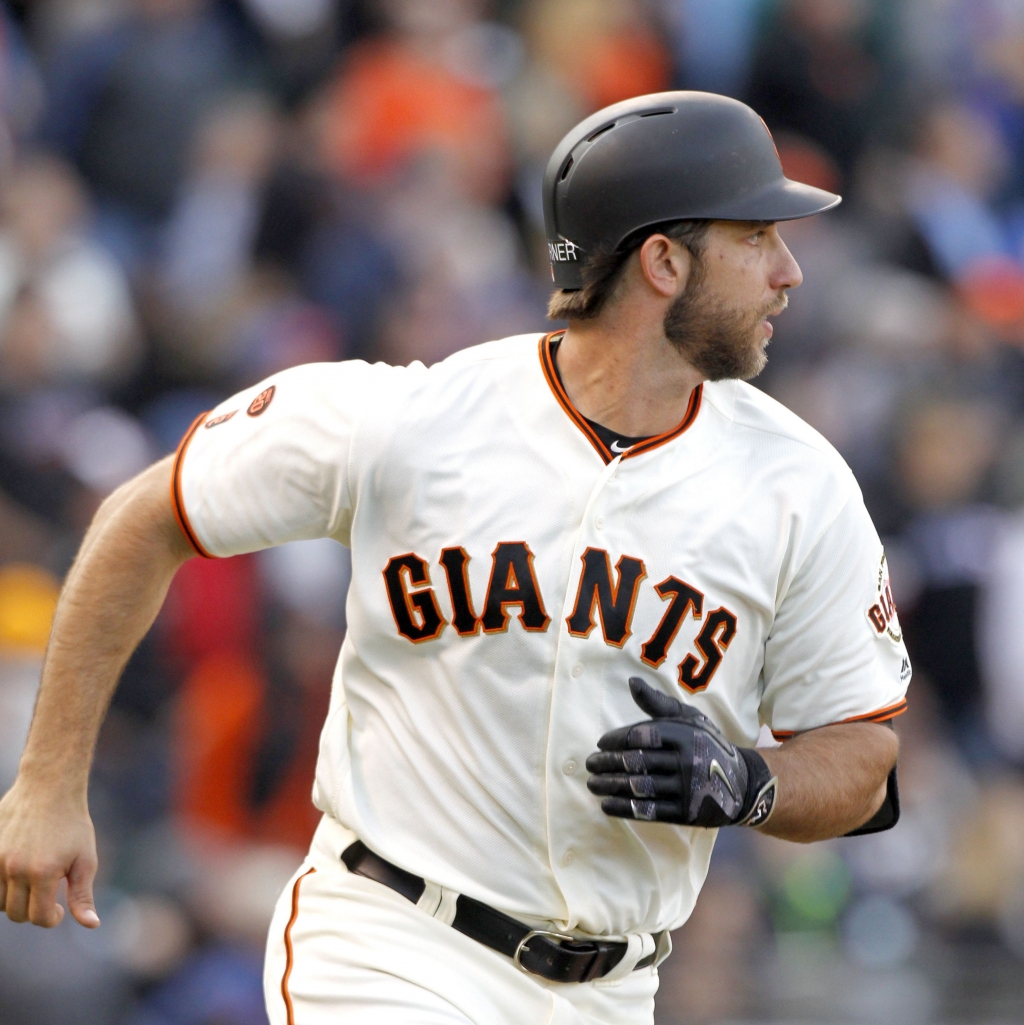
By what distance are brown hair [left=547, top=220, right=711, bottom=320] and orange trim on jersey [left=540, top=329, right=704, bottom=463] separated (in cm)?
10

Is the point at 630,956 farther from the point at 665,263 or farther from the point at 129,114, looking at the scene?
the point at 129,114

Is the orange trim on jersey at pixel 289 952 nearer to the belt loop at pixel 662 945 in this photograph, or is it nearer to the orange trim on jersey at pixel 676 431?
the belt loop at pixel 662 945

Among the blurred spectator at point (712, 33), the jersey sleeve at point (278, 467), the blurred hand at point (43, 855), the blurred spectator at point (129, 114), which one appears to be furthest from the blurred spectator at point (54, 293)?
the blurred hand at point (43, 855)

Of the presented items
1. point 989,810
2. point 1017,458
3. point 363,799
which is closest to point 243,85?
A: point 1017,458

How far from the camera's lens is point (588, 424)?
3.02 m

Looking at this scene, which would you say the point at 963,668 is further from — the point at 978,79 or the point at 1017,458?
the point at 978,79

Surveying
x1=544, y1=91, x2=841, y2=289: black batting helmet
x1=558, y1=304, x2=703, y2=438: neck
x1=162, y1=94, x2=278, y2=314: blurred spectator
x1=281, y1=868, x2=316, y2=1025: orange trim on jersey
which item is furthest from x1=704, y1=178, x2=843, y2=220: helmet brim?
x1=162, y1=94, x2=278, y2=314: blurred spectator

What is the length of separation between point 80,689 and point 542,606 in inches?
33.9

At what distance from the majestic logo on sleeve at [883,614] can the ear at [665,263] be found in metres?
0.65

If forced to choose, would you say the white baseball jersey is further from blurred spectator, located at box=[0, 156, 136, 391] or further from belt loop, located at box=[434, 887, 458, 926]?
blurred spectator, located at box=[0, 156, 136, 391]

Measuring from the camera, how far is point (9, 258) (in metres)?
6.51

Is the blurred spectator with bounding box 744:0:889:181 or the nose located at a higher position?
the nose

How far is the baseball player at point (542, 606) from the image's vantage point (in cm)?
286

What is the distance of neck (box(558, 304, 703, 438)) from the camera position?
3.04 metres
